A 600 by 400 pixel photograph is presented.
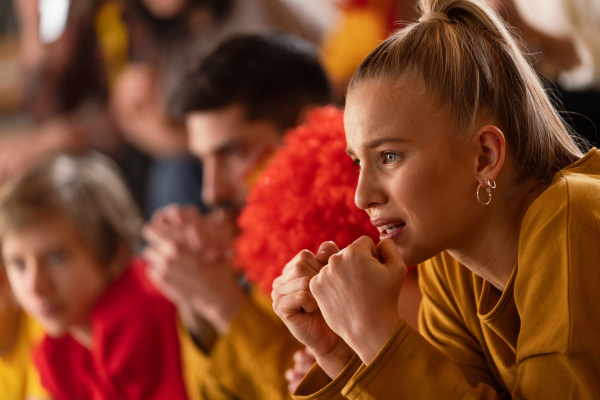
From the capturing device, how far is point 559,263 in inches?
20.1

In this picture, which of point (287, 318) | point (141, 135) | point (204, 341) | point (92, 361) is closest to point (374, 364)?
point (287, 318)

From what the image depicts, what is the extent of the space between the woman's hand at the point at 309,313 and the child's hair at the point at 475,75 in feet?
0.57

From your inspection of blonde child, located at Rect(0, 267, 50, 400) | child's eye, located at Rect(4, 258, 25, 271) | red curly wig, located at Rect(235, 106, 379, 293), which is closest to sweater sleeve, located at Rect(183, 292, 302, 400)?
red curly wig, located at Rect(235, 106, 379, 293)

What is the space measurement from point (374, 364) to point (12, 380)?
125cm

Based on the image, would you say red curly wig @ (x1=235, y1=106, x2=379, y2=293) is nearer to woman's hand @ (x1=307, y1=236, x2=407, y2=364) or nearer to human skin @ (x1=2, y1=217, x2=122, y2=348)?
woman's hand @ (x1=307, y1=236, x2=407, y2=364)

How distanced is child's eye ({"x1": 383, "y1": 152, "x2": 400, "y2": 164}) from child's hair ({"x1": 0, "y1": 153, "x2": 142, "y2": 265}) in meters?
0.96

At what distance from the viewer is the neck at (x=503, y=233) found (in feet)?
1.94

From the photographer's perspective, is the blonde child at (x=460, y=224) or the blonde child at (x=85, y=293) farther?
the blonde child at (x=85, y=293)

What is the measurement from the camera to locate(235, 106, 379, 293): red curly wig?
0.76 meters

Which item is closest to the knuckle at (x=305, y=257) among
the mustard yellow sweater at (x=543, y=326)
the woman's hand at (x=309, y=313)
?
the woman's hand at (x=309, y=313)

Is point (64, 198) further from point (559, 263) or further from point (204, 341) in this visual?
point (559, 263)

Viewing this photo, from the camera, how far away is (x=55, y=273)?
1345mm

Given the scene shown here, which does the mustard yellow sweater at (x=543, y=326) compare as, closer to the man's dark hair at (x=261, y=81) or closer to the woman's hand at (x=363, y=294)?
the woman's hand at (x=363, y=294)

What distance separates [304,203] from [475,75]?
0.28m
